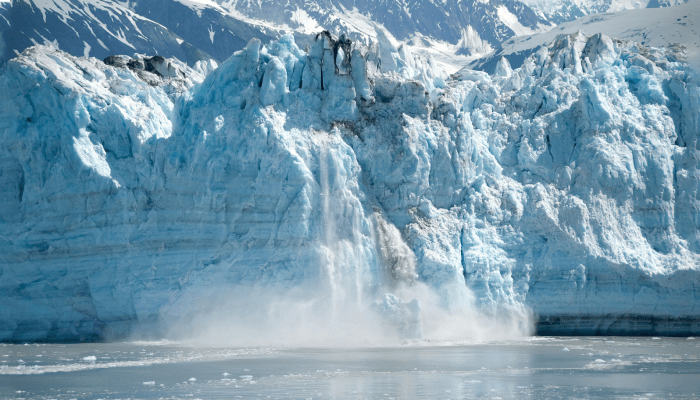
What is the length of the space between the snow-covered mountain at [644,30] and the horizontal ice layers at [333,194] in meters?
5.94

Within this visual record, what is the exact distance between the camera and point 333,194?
81.1 ft

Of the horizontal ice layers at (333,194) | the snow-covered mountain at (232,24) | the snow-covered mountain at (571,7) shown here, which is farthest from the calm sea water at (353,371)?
the snow-covered mountain at (571,7)

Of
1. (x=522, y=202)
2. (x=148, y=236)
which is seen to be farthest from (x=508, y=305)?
(x=148, y=236)

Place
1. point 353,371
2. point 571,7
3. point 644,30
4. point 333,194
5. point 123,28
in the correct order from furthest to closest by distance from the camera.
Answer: point 571,7 < point 123,28 < point 644,30 < point 333,194 < point 353,371

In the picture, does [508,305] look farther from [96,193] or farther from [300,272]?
[96,193]

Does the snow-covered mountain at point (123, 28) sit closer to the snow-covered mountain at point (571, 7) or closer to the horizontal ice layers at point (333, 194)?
the horizontal ice layers at point (333, 194)

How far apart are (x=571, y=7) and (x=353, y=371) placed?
138 meters

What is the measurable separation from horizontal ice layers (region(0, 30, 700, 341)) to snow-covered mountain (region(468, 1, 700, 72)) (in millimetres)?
5942

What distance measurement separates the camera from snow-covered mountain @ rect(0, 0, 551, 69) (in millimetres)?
80500

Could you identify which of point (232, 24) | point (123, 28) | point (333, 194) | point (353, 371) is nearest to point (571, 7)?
point (232, 24)

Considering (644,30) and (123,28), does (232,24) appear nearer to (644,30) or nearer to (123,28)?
(123,28)

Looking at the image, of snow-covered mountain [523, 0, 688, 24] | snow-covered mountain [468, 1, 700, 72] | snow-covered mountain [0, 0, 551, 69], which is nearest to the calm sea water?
snow-covered mountain [468, 1, 700, 72]

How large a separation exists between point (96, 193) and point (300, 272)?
20.8 ft

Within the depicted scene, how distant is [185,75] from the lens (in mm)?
33562
